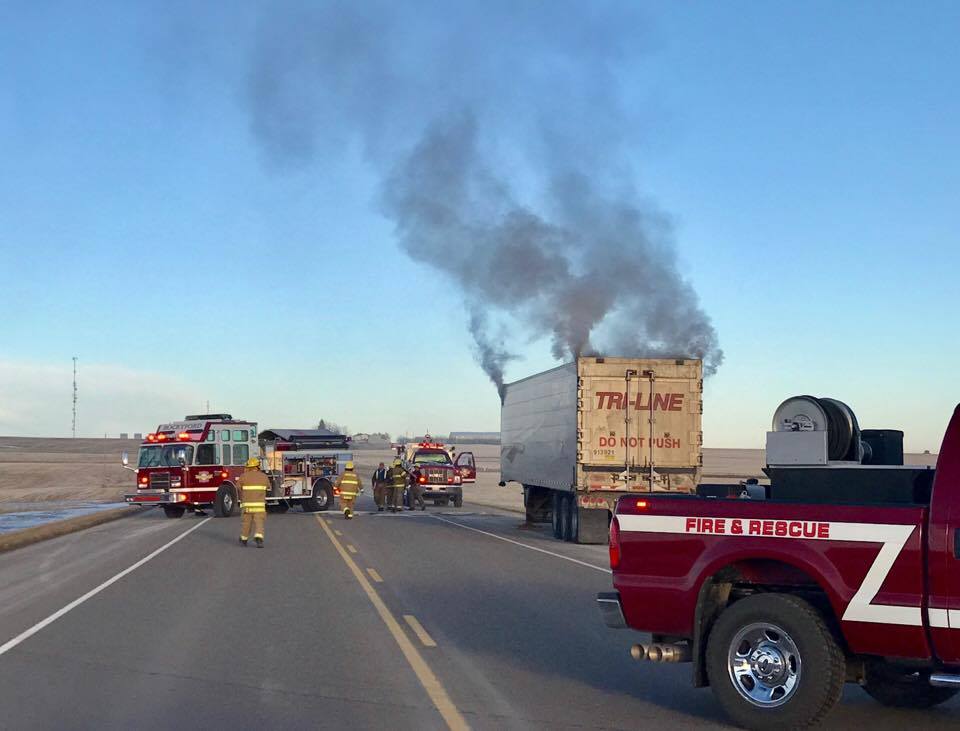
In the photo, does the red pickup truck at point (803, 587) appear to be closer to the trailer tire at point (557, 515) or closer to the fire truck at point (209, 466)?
the trailer tire at point (557, 515)

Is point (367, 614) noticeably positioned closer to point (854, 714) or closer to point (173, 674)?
point (173, 674)

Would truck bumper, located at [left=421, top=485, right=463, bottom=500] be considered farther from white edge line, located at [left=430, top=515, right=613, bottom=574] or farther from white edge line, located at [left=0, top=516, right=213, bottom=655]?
white edge line, located at [left=0, top=516, right=213, bottom=655]

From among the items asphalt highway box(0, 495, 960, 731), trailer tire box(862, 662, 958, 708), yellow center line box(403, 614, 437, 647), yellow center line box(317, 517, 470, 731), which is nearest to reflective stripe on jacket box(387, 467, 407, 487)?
asphalt highway box(0, 495, 960, 731)

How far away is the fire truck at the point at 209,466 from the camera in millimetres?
34781

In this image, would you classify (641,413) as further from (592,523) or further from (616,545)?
(616,545)

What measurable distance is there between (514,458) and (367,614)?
19.4 metres

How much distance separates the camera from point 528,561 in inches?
794

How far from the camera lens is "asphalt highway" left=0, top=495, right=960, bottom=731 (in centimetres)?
798

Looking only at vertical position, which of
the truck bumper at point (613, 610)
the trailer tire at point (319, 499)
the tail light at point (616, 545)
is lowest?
the trailer tire at point (319, 499)

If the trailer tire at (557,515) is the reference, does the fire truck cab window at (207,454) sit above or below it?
above

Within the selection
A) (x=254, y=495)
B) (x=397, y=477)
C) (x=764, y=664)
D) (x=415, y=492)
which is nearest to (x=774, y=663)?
(x=764, y=664)

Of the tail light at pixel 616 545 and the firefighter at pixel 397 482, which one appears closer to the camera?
the tail light at pixel 616 545

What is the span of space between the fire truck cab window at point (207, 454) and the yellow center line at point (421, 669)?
19908 mm

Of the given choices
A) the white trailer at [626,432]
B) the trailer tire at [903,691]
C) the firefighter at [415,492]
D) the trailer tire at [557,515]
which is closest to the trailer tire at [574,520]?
the white trailer at [626,432]
